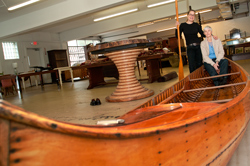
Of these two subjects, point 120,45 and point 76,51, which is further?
point 76,51

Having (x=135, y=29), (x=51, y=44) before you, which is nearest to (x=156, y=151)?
(x=51, y=44)

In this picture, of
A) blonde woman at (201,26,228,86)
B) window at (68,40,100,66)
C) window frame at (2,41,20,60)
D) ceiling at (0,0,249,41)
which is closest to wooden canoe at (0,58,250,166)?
blonde woman at (201,26,228,86)

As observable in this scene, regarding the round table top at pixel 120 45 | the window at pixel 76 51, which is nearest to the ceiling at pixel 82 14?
the window at pixel 76 51

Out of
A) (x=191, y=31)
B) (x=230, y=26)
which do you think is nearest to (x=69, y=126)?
(x=191, y=31)

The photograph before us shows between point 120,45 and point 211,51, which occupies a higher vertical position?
point 120,45

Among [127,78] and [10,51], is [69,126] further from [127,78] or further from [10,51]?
[10,51]

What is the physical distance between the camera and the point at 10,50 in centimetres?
1283

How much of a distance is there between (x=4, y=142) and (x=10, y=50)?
13848 millimetres

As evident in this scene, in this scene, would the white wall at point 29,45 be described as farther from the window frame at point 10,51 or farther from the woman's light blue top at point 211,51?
the woman's light blue top at point 211,51

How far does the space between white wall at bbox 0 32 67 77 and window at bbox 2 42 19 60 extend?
20 cm

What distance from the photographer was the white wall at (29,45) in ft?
40.4

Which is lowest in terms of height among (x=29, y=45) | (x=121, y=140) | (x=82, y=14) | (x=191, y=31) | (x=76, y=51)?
(x=121, y=140)

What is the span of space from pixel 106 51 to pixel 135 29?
15856 mm

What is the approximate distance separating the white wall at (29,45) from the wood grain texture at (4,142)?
12.9m
